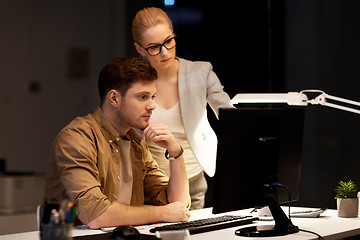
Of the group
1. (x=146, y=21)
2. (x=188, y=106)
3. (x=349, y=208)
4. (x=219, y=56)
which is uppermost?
(x=146, y=21)

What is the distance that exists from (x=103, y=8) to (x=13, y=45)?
0.76 metres

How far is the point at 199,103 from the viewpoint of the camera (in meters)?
3.02

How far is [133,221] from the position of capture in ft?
7.08

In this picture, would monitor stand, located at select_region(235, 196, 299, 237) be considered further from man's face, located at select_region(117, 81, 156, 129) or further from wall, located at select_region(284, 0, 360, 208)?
wall, located at select_region(284, 0, 360, 208)

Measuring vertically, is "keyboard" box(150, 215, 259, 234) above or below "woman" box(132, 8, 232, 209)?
below

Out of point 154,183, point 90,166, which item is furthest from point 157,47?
point 90,166

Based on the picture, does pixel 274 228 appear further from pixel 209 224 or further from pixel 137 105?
pixel 137 105

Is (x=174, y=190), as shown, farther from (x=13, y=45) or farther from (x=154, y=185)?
(x=13, y=45)

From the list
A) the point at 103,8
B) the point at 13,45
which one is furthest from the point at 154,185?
the point at 103,8

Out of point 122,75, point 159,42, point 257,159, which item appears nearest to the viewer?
point 257,159

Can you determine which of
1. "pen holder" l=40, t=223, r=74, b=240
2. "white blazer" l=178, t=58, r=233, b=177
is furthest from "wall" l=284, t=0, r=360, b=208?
"pen holder" l=40, t=223, r=74, b=240

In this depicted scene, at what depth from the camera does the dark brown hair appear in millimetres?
2381

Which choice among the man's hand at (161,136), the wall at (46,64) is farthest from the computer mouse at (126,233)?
the wall at (46,64)

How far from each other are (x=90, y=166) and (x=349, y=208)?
3.71ft
